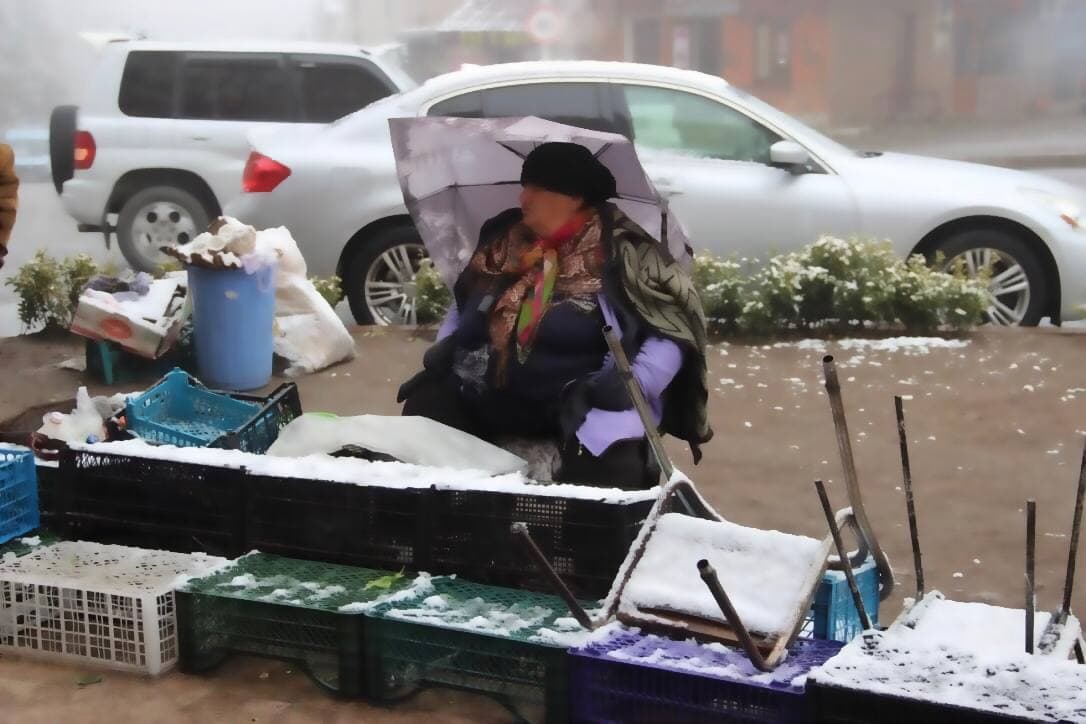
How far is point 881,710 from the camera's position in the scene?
228 centimetres

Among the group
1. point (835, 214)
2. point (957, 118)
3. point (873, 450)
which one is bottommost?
point (873, 450)

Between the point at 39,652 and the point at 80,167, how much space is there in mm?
5523

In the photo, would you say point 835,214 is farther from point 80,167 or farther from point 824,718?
point 824,718

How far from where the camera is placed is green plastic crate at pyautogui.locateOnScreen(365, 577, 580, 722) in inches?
112

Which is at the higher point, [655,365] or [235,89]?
[235,89]

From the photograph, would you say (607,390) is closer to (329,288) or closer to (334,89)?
(329,288)

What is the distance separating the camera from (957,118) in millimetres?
9227

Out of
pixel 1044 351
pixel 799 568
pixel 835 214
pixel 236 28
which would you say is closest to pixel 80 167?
pixel 236 28

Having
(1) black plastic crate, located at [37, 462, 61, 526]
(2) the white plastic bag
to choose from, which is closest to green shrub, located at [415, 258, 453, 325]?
(2) the white plastic bag

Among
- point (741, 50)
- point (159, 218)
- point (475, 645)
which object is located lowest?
point (475, 645)

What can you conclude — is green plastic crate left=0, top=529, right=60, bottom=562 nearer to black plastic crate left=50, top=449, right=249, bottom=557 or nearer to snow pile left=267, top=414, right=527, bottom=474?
black plastic crate left=50, top=449, right=249, bottom=557

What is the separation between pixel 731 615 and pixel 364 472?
46.1 inches

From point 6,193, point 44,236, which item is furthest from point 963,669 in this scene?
point 44,236

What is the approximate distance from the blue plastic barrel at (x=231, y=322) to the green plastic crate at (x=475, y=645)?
3567 millimetres
